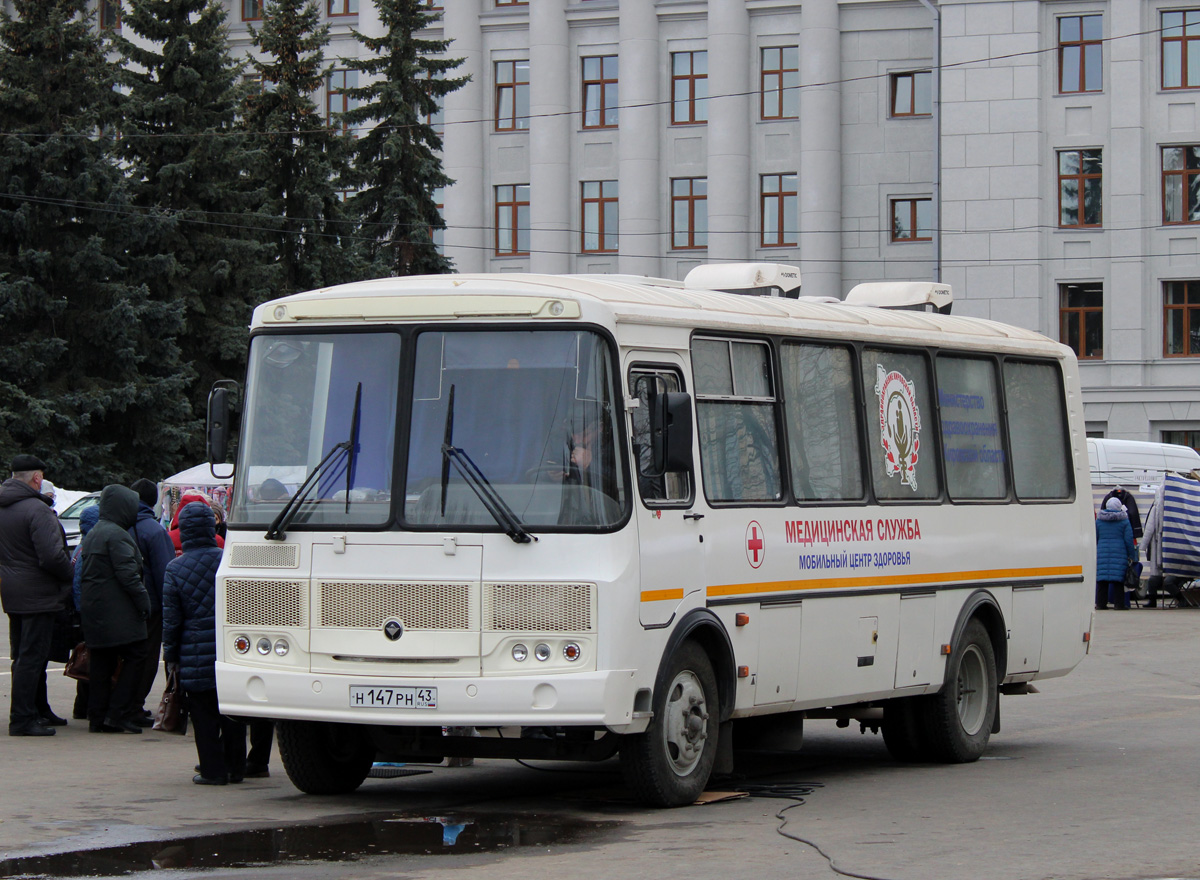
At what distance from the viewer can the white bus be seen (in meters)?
9.66

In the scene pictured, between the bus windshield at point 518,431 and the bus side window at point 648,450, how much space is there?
19cm

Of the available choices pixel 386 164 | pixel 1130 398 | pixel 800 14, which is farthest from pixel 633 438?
pixel 800 14

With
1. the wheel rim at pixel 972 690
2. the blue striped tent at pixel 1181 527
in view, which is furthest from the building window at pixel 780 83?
the wheel rim at pixel 972 690

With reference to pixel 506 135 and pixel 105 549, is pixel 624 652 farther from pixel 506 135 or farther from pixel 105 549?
pixel 506 135

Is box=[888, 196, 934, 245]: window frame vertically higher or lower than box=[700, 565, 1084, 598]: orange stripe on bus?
higher

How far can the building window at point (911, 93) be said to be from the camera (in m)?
55.8

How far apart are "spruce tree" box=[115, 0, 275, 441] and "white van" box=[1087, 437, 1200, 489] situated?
59.3 ft

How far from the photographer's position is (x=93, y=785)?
36.8 ft

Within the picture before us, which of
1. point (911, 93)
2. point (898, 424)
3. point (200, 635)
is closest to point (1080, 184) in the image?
point (911, 93)

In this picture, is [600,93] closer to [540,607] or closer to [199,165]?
[199,165]

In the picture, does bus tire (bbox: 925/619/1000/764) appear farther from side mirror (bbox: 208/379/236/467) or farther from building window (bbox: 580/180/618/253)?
building window (bbox: 580/180/618/253)

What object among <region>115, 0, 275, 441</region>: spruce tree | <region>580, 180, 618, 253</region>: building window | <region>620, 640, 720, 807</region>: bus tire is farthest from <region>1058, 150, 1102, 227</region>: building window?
<region>620, 640, 720, 807</region>: bus tire

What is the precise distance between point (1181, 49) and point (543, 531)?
46457 mm

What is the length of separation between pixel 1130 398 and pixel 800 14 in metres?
14.7
